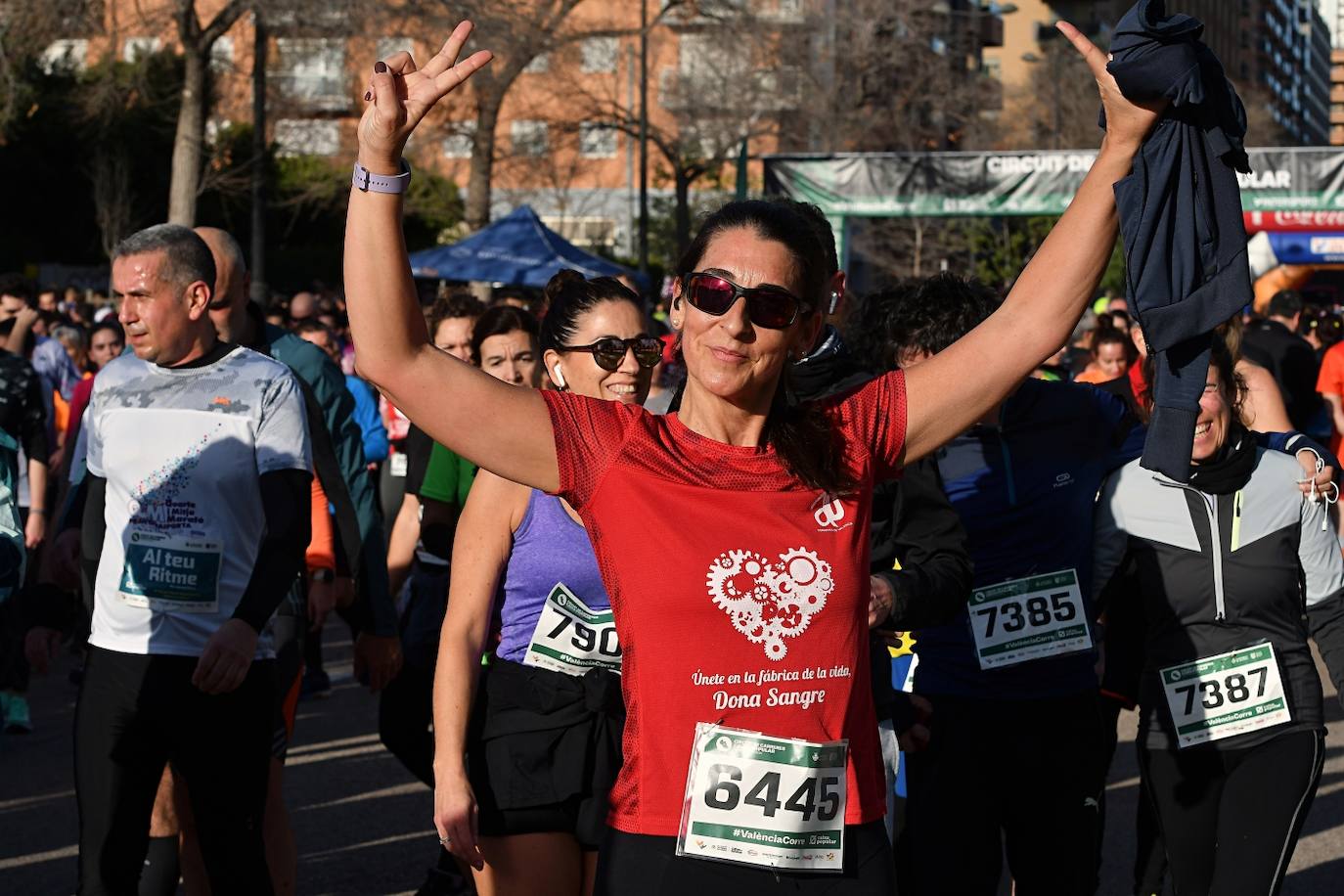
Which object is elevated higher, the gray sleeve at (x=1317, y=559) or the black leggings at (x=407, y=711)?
the gray sleeve at (x=1317, y=559)

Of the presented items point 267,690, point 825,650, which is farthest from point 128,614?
point 825,650

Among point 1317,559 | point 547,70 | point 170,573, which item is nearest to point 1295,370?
point 1317,559

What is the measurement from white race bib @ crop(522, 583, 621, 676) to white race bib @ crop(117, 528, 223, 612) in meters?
1.00

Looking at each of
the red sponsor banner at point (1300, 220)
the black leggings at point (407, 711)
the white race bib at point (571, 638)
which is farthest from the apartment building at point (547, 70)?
the white race bib at point (571, 638)

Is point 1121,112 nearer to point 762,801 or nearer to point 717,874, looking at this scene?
point 762,801

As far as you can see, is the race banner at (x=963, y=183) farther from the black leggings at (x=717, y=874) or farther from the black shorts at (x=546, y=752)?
the black leggings at (x=717, y=874)

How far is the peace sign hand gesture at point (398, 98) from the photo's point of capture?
8.36 ft

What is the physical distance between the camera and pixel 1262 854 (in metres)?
4.54

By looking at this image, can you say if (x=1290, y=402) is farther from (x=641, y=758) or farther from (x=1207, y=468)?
(x=641, y=758)

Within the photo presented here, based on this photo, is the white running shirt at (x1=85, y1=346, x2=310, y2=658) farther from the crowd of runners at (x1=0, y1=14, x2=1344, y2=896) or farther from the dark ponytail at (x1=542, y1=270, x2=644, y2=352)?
the dark ponytail at (x1=542, y1=270, x2=644, y2=352)

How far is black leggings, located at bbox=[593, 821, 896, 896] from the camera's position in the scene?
9.17 feet

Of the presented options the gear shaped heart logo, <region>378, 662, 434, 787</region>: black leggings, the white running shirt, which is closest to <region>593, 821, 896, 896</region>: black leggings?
the gear shaped heart logo

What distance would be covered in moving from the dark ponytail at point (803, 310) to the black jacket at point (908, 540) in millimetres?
649

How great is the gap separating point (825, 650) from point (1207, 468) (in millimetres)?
2400
